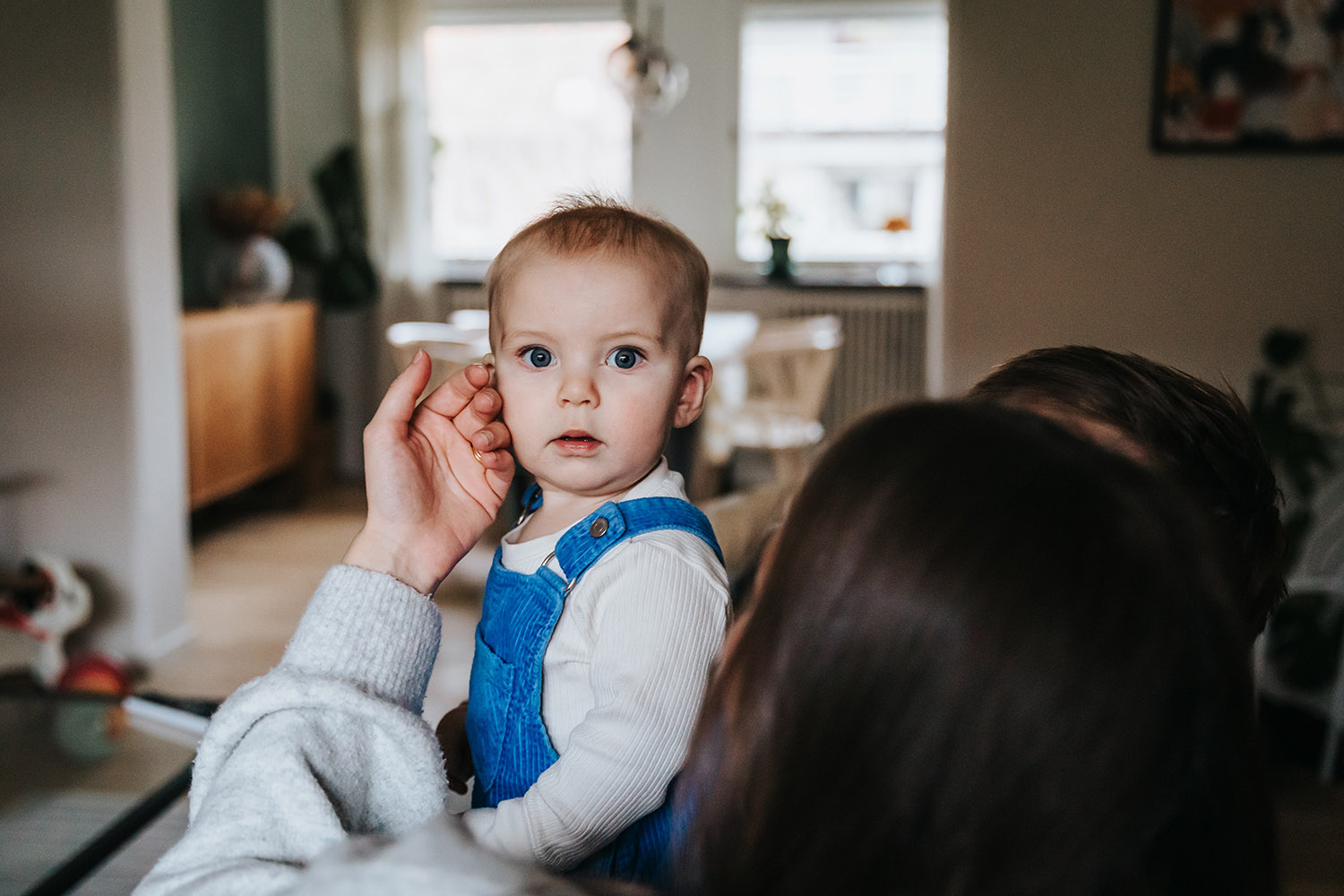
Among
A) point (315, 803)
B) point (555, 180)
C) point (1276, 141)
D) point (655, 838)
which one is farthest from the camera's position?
point (555, 180)

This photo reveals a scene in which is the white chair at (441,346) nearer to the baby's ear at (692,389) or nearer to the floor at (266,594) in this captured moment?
the floor at (266,594)

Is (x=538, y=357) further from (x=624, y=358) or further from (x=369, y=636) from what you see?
(x=369, y=636)

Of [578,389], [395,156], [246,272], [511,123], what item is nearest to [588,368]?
[578,389]

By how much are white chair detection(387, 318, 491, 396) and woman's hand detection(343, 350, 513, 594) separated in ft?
Result: 9.05

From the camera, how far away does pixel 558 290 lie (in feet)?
2.91

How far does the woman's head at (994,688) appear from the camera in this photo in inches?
16.0

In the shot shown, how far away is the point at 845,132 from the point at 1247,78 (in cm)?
288

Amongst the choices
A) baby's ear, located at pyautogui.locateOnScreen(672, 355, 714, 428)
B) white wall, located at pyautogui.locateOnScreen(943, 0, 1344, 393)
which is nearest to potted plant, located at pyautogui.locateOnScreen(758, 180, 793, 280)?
white wall, located at pyautogui.locateOnScreen(943, 0, 1344, 393)

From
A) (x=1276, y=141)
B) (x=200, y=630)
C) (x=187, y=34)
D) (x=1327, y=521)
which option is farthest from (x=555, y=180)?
(x=1327, y=521)

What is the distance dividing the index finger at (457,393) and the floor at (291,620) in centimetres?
161

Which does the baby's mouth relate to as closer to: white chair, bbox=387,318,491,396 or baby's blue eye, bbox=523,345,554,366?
baby's blue eye, bbox=523,345,554,366

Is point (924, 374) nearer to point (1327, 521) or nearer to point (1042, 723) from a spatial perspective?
point (1327, 521)

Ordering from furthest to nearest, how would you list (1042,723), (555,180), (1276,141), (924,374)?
(555,180) < (924,374) < (1276,141) < (1042,723)

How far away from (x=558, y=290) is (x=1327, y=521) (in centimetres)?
248
